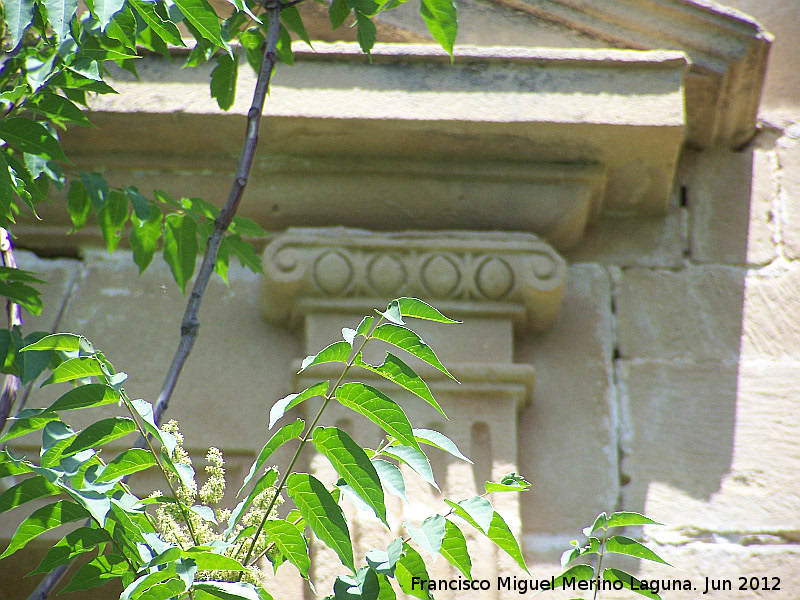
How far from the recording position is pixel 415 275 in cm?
184

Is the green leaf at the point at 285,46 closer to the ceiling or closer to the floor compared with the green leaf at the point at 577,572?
closer to the ceiling

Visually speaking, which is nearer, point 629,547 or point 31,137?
point 629,547

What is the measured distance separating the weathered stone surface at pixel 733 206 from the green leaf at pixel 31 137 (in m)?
1.31

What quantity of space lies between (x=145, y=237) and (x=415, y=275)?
52 centimetres

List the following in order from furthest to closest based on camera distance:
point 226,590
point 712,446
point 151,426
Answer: point 712,446 → point 151,426 → point 226,590

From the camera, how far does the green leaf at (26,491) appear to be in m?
0.99

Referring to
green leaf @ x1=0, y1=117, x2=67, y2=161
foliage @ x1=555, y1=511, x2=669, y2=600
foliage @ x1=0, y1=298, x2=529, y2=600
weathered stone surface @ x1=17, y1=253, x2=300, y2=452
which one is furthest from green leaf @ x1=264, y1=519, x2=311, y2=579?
weathered stone surface @ x1=17, y1=253, x2=300, y2=452

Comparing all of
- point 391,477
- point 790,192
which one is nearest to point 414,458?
point 391,477

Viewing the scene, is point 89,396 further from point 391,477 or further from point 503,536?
point 503,536

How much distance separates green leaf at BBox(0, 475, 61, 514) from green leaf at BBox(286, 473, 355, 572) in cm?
25

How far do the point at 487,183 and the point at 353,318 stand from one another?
394mm

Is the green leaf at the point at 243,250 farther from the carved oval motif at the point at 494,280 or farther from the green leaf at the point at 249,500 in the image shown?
the green leaf at the point at 249,500

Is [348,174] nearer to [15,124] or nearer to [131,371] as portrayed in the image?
[131,371]

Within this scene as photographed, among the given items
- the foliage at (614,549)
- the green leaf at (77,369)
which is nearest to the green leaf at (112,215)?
the green leaf at (77,369)
